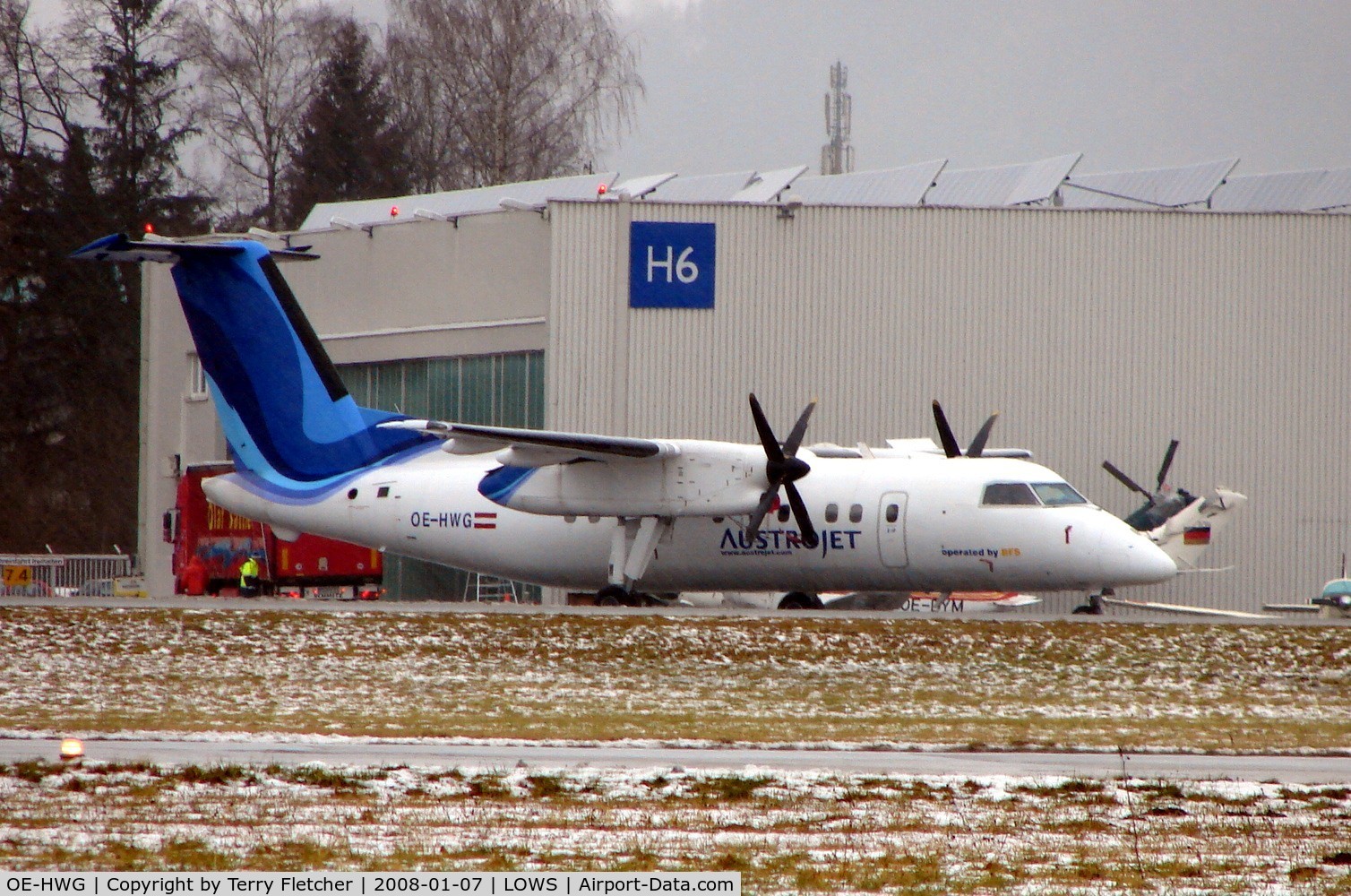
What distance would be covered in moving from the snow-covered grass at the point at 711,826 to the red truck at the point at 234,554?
21833 mm

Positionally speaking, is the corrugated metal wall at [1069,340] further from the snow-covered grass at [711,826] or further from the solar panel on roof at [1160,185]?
the snow-covered grass at [711,826]

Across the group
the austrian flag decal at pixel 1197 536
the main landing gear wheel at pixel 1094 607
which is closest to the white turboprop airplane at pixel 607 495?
the main landing gear wheel at pixel 1094 607

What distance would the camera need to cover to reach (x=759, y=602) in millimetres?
35875

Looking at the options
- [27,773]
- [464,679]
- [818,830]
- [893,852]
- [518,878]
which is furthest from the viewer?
[464,679]

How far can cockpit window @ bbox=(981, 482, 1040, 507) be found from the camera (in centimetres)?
2475

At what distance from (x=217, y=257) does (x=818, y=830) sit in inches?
807

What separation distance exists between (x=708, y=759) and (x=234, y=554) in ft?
75.2

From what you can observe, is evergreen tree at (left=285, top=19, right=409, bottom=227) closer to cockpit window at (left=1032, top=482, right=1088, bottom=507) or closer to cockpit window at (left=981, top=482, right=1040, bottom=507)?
cockpit window at (left=981, top=482, right=1040, bottom=507)

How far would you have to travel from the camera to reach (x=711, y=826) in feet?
33.8

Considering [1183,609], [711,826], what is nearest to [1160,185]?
[1183,609]

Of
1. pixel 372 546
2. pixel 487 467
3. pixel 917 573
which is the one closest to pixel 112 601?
pixel 372 546

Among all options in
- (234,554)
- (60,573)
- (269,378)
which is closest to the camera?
(269,378)

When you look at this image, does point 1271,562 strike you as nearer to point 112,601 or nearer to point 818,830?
point 112,601

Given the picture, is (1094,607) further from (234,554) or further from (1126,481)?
(234,554)
